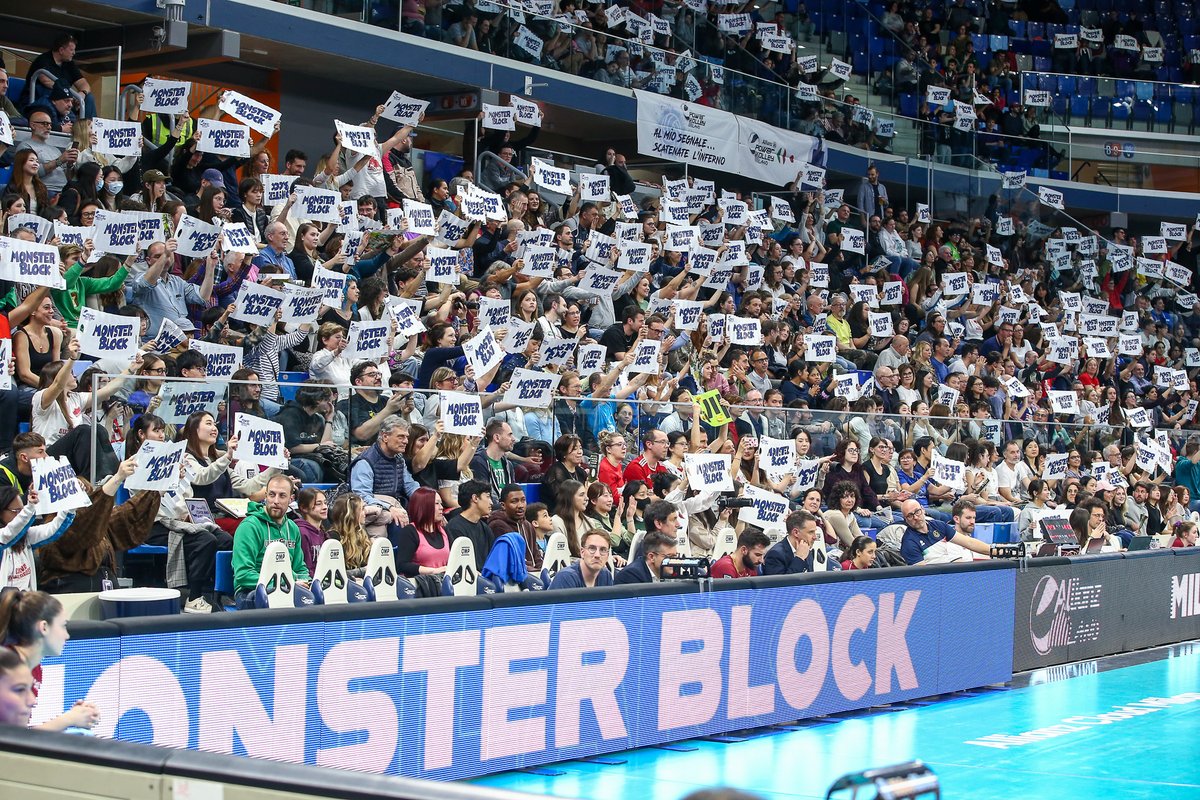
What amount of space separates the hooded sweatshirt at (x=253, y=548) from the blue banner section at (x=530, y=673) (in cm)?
124

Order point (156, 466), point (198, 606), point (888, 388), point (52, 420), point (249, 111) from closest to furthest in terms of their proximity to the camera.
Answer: point (156, 466)
point (198, 606)
point (52, 420)
point (249, 111)
point (888, 388)

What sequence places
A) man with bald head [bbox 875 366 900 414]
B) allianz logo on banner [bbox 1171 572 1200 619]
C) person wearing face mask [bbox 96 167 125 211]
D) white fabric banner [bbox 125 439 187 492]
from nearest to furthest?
1. white fabric banner [bbox 125 439 187 492]
2. person wearing face mask [bbox 96 167 125 211]
3. allianz logo on banner [bbox 1171 572 1200 619]
4. man with bald head [bbox 875 366 900 414]

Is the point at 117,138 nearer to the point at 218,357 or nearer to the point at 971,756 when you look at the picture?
the point at 218,357

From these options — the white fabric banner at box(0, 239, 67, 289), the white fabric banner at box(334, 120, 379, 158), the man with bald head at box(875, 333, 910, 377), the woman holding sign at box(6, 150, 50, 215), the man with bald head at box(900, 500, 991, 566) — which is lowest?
the man with bald head at box(900, 500, 991, 566)

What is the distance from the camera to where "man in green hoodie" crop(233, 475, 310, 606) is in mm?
9398

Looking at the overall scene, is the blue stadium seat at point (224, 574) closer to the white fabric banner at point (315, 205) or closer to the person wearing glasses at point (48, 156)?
the person wearing glasses at point (48, 156)

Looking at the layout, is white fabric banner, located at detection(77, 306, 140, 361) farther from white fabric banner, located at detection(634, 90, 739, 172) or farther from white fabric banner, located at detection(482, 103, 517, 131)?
white fabric banner, located at detection(634, 90, 739, 172)

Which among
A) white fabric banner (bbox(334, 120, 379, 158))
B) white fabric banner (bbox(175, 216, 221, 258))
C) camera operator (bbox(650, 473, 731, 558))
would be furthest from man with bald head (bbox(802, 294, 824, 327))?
white fabric banner (bbox(175, 216, 221, 258))

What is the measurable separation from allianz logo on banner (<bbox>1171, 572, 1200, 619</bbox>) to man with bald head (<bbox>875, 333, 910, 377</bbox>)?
4970mm

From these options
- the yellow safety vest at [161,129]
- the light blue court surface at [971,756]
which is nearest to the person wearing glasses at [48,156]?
the yellow safety vest at [161,129]

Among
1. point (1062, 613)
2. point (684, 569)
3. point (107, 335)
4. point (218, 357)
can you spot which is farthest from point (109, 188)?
point (1062, 613)

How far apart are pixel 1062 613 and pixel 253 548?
8505 mm

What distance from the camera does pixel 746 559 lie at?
39.1ft

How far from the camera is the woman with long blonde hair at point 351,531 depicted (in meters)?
10.2
